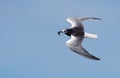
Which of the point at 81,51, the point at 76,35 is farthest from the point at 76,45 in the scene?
the point at 81,51

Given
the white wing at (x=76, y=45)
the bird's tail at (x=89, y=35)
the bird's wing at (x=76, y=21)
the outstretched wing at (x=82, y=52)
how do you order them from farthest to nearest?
the bird's wing at (x=76, y=21) → the bird's tail at (x=89, y=35) → the white wing at (x=76, y=45) → the outstretched wing at (x=82, y=52)

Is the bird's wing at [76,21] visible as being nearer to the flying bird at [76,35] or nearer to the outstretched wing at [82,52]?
the flying bird at [76,35]

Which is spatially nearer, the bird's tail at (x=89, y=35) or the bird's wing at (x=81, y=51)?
the bird's wing at (x=81, y=51)

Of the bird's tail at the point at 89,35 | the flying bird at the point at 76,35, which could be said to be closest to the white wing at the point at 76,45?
the flying bird at the point at 76,35

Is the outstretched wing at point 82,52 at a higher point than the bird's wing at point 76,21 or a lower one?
lower

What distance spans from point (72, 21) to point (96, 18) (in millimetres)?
3236

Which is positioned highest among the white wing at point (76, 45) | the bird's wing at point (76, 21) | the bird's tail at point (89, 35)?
the bird's wing at point (76, 21)

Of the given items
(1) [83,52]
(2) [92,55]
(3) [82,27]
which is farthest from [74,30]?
(2) [92,55]

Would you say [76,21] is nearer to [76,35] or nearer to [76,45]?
[76,35]

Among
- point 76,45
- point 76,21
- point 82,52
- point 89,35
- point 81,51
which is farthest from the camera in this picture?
point 76,21

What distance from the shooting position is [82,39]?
28.5 metres

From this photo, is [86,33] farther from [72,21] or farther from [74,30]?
[72,21]

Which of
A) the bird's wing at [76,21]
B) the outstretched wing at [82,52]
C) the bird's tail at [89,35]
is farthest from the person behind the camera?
the bird's wing at [76,21]

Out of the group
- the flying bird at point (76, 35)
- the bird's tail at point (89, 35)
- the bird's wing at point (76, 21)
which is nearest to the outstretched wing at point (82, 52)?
the flying bird at point (76, 35)
